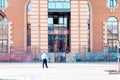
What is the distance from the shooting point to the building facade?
165 feet

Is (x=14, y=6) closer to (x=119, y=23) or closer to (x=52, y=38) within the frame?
(x=52, y=38)

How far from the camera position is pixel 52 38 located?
52.1 meters

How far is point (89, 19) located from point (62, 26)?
152 inches

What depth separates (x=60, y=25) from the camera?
5303 cm

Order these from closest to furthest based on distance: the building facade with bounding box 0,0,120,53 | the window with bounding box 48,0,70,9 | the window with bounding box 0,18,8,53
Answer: the building facade with bounding box 0,0,120,53 < the window with bounding box 48,0,70,9 < the window with bounding box 0,18,8,53

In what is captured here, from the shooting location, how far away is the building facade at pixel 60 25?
50375 millimetres

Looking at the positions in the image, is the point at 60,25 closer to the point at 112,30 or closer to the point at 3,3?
the point at 112,30
